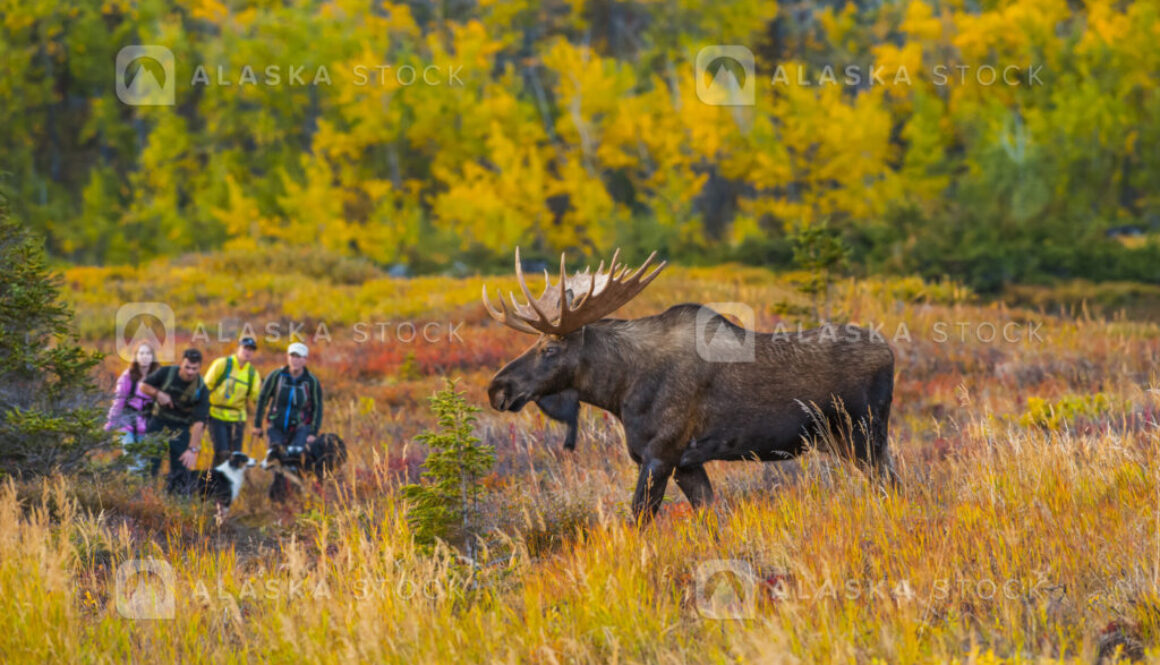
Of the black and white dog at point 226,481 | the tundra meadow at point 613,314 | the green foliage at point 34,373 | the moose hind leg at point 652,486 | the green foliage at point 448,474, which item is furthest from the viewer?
the black and white dog at point 226,481

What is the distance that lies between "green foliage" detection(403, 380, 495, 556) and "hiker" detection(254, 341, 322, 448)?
4.27m

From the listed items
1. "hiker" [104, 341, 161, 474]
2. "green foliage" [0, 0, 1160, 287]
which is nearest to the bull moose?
"hiker" [104, 341, 161, 474]

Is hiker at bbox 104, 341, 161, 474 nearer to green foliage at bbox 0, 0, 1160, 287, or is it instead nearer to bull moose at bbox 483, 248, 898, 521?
bull moose at bbox 483, 248, 898, 521

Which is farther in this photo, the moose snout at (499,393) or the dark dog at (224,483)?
the dark dog at (224,483)

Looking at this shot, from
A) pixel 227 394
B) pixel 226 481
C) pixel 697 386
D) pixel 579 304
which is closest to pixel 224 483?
pixel 226 481

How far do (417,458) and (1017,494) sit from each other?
20.6ft

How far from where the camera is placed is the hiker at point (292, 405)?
10.0 meters

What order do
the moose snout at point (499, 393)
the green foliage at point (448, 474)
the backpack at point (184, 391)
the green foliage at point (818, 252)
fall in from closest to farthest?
the green foliage at point (448, 474) → the moose snout at point (499, 393) → the backpack at point (184, 391) → the green foliage at point (818, 252)

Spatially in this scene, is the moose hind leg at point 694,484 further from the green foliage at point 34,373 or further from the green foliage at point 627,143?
the green foliage at point 627,143

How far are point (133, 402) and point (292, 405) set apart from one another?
1.42m

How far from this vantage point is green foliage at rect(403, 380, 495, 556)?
587cm

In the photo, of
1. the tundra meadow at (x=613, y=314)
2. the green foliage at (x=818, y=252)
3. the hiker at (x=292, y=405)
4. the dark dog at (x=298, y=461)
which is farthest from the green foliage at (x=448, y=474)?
the green foliage at (x=818, y=252)

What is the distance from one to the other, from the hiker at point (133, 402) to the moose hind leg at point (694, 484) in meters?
5.40

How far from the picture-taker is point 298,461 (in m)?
9.95
